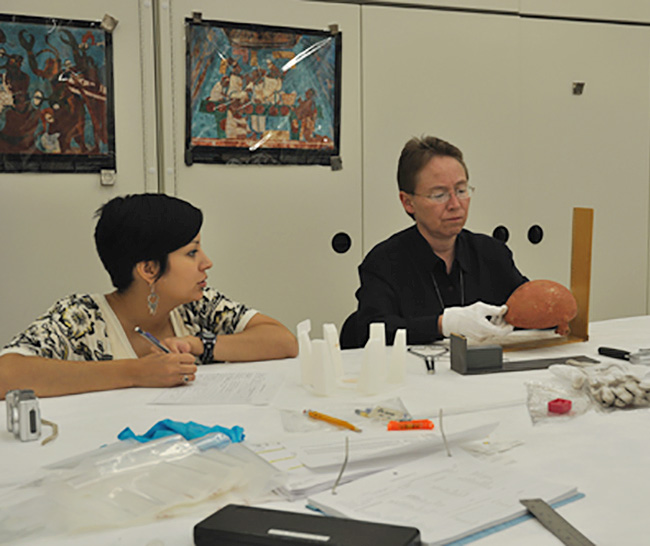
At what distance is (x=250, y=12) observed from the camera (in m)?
2.64

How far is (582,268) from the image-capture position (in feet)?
6.38

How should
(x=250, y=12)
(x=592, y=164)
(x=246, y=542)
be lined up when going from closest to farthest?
(x=246, y=542), (x=250, y=12), (x=592, y=164)

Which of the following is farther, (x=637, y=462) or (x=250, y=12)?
(x=250, y=12)

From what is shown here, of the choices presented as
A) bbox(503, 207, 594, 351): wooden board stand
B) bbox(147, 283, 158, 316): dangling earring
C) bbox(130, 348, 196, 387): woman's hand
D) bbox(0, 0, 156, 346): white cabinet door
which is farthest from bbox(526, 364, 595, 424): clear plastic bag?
bbox(0, 0, 156, 346): white cabinet door

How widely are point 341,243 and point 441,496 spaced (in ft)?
6.48

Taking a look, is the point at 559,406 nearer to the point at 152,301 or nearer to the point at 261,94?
the point at 152,301

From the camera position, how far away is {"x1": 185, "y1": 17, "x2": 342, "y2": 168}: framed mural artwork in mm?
2604

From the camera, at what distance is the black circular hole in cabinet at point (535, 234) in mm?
3129

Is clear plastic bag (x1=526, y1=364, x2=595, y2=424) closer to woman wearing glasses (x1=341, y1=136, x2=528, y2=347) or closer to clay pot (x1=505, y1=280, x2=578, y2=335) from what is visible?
clay pot (x1=505, y1=280, x2=578, y2=335)

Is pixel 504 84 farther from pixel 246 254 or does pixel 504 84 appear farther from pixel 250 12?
pixel 246 254

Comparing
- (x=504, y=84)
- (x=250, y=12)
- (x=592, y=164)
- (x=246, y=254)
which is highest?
(x=250, y=12)

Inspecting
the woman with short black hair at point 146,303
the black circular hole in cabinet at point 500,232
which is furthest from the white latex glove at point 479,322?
the black circular hole in cabinet at point 500,232

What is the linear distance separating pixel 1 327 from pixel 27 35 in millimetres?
988

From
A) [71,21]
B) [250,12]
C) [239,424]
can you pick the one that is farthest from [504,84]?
[239,424]
